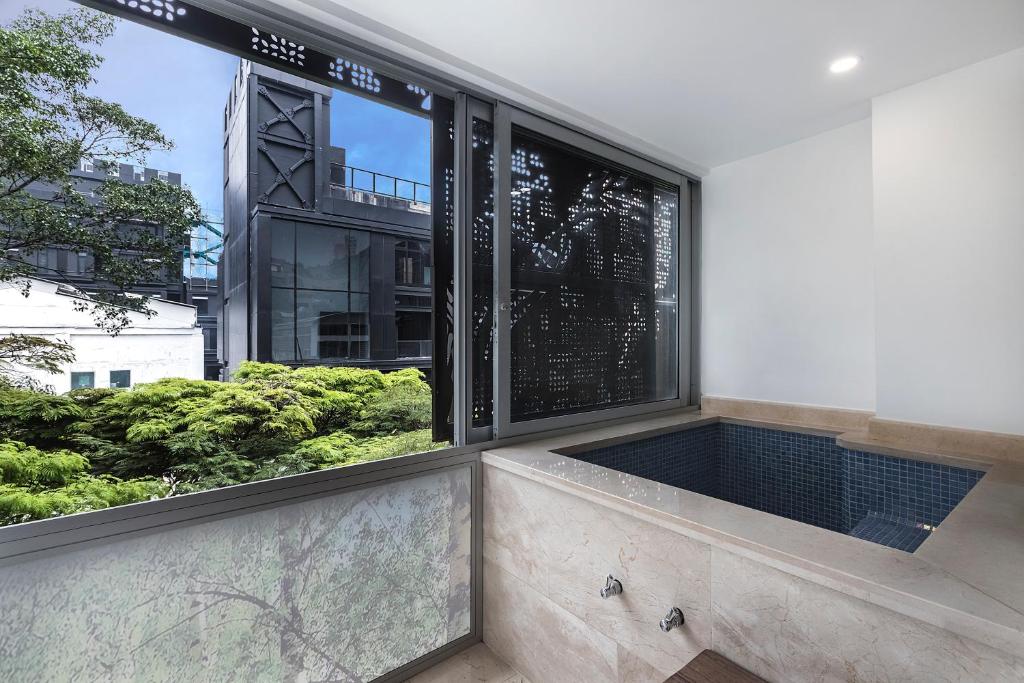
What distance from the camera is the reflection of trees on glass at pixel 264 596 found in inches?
52.4

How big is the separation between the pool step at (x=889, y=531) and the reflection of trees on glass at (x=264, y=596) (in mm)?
1784

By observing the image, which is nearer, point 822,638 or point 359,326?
point 822,638

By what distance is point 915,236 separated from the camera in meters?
2.24

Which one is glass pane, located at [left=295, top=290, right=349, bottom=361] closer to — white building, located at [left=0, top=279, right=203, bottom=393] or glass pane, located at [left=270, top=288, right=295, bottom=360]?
glass pane, located at [left=270, top=288, right=295, bottom=360]

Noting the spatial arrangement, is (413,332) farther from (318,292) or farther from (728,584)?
(728,584)

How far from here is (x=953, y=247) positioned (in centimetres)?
213

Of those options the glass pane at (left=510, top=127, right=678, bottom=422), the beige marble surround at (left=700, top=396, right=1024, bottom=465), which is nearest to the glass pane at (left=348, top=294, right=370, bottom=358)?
the glass pane at (left=510, top=127, right=678, bottom=422)

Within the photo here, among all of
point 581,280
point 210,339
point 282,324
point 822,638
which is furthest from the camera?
point 581,280

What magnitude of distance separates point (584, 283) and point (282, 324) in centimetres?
159

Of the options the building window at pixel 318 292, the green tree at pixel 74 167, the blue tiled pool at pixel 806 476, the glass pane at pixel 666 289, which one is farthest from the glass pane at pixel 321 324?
the glass pane at pixel 666 289

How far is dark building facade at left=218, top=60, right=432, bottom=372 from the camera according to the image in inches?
69.1

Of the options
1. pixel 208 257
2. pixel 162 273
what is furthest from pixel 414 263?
pixel 162 273

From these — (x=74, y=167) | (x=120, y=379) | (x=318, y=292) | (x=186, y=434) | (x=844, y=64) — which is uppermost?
(x=844, y=64)

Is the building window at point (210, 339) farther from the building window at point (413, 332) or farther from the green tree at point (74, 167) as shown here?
the building window at point (413, 332)
